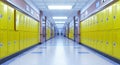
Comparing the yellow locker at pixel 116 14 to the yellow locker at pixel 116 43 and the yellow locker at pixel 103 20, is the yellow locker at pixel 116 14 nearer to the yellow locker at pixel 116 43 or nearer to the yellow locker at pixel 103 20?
the yellow locker at pixel 116 43

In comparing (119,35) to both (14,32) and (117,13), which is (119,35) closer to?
(117,13)

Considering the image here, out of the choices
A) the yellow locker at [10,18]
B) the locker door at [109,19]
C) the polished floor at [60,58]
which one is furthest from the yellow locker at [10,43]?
the locker door at [109,19]

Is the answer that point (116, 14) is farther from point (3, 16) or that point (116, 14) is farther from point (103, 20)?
point (3, 16)

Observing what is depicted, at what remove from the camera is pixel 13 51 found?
605 cm

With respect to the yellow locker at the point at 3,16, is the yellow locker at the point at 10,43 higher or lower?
lower

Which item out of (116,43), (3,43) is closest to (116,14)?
(116,43)

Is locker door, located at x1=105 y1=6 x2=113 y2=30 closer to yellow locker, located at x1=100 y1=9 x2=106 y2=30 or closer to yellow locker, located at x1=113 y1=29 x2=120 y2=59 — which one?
yellow locker, located at x1=100 y1=9 x2=106 y2=30

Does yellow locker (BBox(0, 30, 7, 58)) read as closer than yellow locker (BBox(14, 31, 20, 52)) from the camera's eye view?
Yes

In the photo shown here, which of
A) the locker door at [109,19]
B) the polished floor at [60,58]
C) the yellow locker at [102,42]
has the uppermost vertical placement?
the locker door at [109,19]

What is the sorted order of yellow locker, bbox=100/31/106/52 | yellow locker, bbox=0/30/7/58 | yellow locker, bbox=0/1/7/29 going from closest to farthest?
yellow locker, bbox=0/1/7/29 < yellow locker, bbox=0/30/7/58 < yellow locker, bbox=100/31/106/52

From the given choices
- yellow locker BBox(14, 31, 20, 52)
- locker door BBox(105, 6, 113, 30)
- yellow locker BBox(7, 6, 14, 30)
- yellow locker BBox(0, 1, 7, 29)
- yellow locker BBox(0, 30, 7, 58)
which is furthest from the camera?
yellow locker BBox(14, 31, 20, 52)

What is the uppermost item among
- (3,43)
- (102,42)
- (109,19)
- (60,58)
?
(109,19)

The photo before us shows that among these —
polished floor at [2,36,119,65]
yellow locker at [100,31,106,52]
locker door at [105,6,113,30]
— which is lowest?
polished floor at [2,36,119,65]

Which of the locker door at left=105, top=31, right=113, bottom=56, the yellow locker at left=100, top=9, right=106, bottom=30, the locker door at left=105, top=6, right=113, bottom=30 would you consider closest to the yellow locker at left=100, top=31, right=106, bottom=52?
the yellow locker at left=100, top=9, right=106, bottom=30
